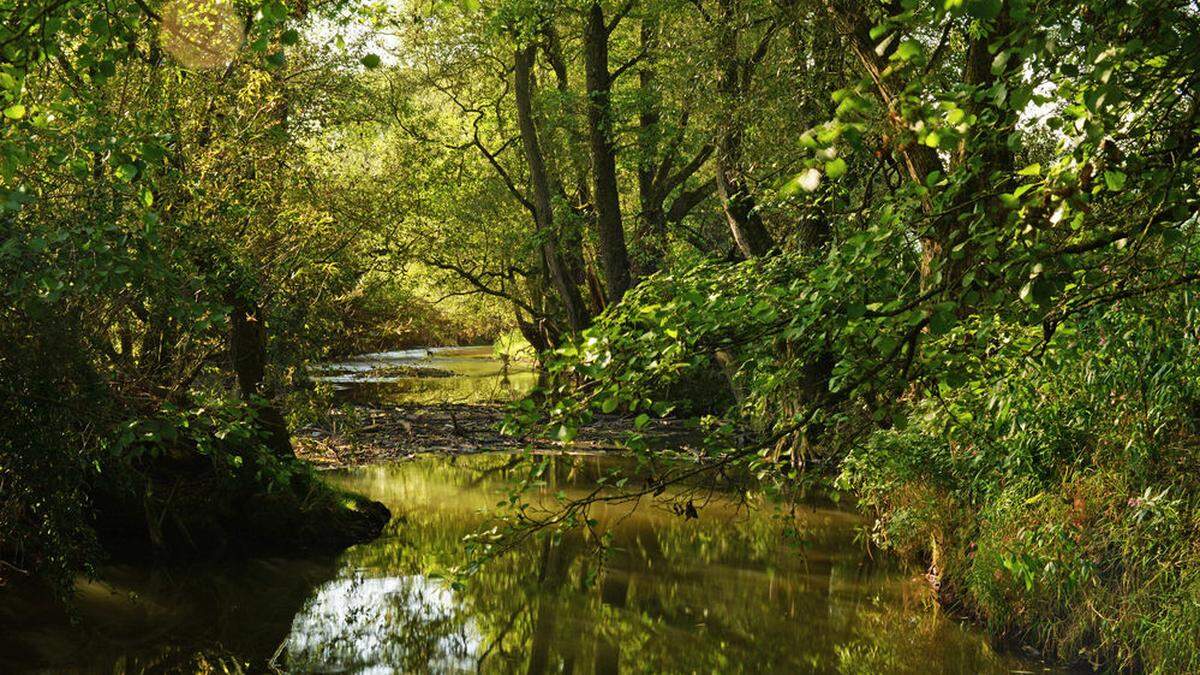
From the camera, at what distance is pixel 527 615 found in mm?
9641

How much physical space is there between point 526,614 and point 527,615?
41 millimetres

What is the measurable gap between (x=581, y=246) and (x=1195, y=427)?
57.7ft

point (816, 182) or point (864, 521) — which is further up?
point (816, 182)

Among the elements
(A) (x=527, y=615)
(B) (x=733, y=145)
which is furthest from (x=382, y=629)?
(B) (x=733, y=145)

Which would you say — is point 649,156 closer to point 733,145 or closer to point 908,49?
point 733,145

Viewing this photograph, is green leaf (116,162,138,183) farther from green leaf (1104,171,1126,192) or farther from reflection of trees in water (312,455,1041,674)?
reflection of trees in water (312,455,1041,674)

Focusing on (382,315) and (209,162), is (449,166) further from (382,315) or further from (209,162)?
(209,162)

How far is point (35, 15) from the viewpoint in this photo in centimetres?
355

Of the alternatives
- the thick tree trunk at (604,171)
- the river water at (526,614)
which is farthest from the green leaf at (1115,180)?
the thick tree trunk at (604,171)

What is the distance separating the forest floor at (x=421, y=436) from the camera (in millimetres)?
16359

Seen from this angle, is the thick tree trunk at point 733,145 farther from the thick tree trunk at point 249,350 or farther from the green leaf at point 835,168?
the green leaf at point 835,168

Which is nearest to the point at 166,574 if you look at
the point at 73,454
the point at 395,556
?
the point at 395,556

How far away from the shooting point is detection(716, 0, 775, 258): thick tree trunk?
13617 millimetres

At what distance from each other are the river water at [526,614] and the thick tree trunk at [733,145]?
14.8ft
